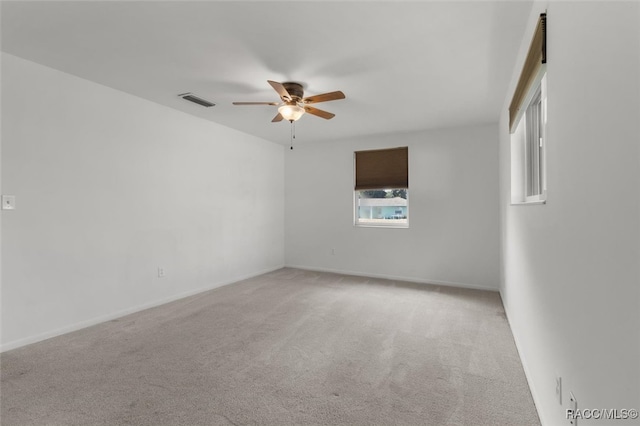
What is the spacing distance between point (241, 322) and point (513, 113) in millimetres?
3296

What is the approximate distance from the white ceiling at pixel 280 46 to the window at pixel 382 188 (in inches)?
66.3

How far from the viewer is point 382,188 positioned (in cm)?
554

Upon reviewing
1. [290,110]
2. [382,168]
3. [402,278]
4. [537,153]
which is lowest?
[402,278]

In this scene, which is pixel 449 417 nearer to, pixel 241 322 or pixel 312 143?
pixel 241 322

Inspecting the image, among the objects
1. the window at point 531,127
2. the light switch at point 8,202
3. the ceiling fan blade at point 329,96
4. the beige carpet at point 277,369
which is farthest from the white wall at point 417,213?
the light switch at point 8,202

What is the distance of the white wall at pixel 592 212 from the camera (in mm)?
Answer: 833

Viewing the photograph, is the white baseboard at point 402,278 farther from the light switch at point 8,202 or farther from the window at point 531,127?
the light switch at point 8,202

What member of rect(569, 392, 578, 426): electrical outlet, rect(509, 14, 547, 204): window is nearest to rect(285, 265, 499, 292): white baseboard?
rect(509, 14, 547, 204): window

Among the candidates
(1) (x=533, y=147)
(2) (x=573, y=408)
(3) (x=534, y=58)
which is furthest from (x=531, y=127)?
(2) (x=573, y=408)

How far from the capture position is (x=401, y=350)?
2.69 metres

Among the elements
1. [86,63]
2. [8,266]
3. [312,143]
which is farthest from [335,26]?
[312,143]

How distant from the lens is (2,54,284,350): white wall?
9.08ft

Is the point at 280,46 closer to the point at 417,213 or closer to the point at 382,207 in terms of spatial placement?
the point at 417,213

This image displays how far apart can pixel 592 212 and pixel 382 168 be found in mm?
4539
